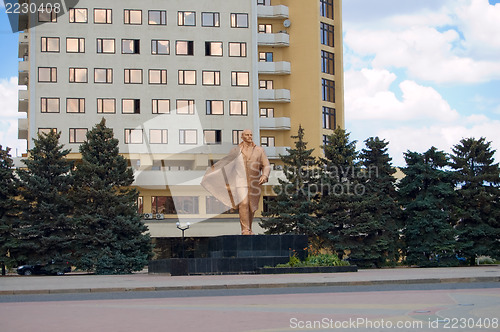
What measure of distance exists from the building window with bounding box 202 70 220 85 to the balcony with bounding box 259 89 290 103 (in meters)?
5.03

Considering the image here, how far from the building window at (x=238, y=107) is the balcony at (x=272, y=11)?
368 inches

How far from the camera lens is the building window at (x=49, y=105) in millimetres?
61719

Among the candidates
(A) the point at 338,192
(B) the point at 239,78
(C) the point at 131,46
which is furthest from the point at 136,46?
(A) the point at 338,192

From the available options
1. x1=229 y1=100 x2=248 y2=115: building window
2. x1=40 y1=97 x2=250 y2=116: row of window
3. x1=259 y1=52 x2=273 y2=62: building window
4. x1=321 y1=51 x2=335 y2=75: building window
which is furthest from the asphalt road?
x1=321 y1=51 x2=335 y2=75: building window

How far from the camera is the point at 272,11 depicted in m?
68.7

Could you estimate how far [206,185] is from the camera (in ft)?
98.7

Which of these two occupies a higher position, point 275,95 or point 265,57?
point 265,57

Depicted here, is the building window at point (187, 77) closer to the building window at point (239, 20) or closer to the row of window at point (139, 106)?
the row of window at point (139, 106)

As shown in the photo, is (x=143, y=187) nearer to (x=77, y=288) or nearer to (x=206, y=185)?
(x=206, y=185)

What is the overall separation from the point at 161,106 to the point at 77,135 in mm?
7684

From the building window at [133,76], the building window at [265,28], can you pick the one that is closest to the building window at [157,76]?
the building window at [133,76]

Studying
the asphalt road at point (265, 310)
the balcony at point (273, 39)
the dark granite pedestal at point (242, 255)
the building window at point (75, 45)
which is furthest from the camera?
the balcony at point (273, 39)

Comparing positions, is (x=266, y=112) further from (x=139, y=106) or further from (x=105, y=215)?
(x=105, y=215)

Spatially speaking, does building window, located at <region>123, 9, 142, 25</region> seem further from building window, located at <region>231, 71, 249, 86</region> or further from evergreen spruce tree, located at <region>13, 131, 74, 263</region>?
evergreen spruce tree, located at <region>13, 131, 74, 263</region>
